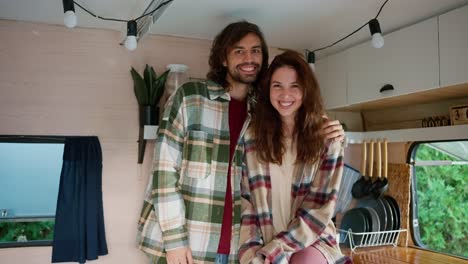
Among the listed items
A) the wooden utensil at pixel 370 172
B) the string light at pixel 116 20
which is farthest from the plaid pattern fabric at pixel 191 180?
the wooden utensil at pixel 370 172

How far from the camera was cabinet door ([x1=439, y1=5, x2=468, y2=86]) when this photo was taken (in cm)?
146

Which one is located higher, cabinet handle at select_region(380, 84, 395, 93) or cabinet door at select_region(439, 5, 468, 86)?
cabinet door at select_region(439, 5, 468, 86)

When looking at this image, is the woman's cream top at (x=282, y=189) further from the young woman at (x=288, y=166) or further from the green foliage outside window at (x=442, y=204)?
the green foliage outside window at (x=442, y=204)

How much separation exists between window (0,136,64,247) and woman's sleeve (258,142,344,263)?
1.34 metres

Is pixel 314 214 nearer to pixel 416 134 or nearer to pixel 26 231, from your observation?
pixel 416 134

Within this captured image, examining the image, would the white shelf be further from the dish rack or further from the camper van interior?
the dish rack

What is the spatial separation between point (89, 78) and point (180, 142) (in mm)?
956

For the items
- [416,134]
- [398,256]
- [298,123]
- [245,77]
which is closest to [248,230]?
[298,123]

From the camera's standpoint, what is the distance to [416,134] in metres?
1.88

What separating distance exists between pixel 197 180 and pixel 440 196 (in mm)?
1449

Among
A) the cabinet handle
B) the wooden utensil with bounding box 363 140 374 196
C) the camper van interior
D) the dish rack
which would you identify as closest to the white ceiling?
the camper van interior

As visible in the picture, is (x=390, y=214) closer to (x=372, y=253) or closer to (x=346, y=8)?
(x=372, y=253)

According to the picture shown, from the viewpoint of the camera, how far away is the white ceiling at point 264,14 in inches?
63.0

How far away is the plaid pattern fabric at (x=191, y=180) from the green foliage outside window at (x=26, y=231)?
3.05 ft
